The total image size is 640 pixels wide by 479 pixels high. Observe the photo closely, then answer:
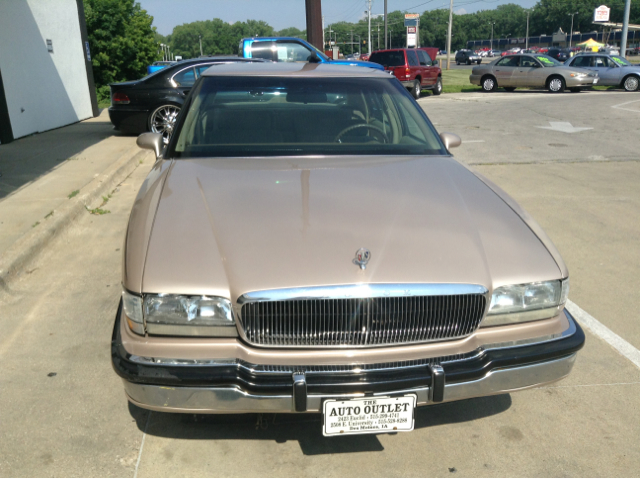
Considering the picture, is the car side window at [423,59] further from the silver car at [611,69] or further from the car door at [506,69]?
the silver car at [611,69]

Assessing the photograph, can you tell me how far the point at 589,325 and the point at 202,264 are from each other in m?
2.71

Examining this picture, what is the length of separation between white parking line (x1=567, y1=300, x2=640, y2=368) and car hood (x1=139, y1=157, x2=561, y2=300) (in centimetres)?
132

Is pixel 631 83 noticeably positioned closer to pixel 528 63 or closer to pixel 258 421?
pixel 528 63

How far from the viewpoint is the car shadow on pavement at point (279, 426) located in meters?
2.75

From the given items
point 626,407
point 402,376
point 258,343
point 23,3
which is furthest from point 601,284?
point 23,3

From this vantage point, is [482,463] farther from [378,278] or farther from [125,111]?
[125,111]

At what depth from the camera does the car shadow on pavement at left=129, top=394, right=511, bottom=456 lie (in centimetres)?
275

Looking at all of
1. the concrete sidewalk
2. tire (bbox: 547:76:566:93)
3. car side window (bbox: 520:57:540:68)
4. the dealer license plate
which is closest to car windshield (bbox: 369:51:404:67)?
car side window (bbox: 520:57:540:68)

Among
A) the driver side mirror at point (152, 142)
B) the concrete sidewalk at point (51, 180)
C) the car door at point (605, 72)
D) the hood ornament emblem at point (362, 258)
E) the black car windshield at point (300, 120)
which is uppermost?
the black car windshield at point (300, 120)

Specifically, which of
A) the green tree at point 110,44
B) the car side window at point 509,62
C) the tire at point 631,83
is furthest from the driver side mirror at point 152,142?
the green tree at point 110,44

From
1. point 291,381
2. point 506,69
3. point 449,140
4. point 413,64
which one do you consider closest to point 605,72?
point 506,69

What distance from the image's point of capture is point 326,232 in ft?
8.39

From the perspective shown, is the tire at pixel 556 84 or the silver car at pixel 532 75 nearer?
the silver car at pixel 532 75

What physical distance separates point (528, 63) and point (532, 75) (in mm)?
521
